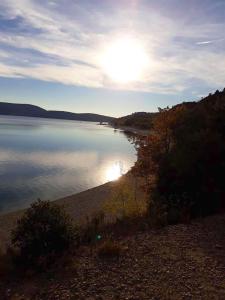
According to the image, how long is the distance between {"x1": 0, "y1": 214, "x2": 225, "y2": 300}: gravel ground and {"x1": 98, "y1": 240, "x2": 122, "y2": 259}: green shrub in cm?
18

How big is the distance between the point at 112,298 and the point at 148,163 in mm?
21381

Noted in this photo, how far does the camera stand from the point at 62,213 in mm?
10742

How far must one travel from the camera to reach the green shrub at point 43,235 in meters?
9.82

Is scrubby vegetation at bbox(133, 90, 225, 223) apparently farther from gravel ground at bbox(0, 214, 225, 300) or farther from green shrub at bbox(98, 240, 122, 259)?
green shrub at bbox(98, 240, 122, 259)

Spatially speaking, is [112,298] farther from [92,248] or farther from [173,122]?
[173,122]

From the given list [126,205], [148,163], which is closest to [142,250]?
[126,205]

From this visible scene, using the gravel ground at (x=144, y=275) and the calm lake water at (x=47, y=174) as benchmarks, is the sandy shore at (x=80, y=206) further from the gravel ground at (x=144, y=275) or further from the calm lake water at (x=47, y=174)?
the gravel ground at (x=144, y=275)

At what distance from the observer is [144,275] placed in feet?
29.1

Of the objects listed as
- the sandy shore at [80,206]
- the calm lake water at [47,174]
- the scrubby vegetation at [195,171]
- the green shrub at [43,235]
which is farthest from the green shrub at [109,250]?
the calm lake water at [47,174]

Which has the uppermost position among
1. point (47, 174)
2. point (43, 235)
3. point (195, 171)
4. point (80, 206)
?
point (195, 171)

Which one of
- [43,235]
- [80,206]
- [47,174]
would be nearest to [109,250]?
[43,235]

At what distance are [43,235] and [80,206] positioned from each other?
19.5 m

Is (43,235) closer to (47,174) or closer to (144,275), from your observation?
(144,275)

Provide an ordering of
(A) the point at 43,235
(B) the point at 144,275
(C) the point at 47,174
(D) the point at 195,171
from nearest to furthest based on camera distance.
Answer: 1. (B) the point at 144,275
2. (A) the point at 43,235
3. (D) the point at 195,171
4. (C) the point at 47,174
